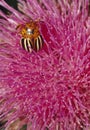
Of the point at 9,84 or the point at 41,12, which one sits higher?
the point at 41,12

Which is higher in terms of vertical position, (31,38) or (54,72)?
(31,38)

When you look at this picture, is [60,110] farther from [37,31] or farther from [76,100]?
[37,31]

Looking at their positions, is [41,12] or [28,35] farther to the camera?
[41,12]

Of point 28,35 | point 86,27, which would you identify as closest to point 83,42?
point 86,27
